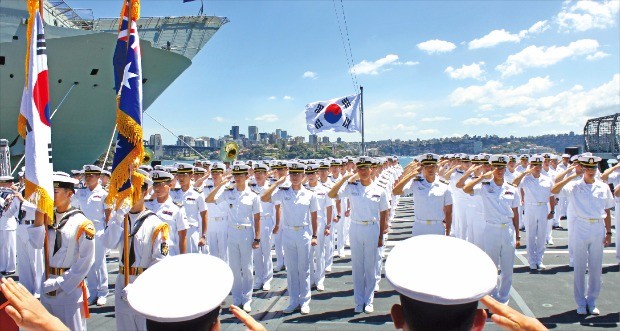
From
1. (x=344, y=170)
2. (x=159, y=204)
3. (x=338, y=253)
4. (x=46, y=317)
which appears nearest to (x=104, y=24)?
(x=344, y=170)

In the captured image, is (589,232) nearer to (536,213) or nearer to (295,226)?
(536,213)

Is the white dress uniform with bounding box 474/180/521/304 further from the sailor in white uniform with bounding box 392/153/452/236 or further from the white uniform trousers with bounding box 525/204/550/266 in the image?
the white uniform trousers with bounding box 525/204/550/266

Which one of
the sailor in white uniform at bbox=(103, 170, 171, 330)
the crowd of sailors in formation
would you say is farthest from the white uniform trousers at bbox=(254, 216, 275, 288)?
the sailor in white uniform at bbox=(103, 170, 171, 330)

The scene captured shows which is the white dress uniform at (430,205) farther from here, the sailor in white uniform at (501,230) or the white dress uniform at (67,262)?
the white dress uniform at (67,262)

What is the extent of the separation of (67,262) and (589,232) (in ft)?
20.7

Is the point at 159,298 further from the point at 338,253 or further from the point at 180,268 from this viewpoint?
the point at 338,253

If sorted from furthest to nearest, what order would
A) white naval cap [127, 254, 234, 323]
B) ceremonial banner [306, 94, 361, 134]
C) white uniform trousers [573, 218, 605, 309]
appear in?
ceremonial banner [306, 94, 361, 134], white uniform trousers [573, 218, 605, 309], white naval cap [127, 254, 234, 323]

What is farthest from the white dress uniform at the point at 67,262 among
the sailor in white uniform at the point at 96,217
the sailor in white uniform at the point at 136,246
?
the sailor in white uniform at the point at 96,217

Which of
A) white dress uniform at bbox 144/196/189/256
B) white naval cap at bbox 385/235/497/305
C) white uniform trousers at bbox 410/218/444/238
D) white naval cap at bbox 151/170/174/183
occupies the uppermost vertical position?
white naval cap at bbox 151/170/174/183

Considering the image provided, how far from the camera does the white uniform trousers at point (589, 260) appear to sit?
563 cm

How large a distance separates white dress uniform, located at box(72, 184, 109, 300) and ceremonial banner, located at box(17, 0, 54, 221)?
2.64 metres

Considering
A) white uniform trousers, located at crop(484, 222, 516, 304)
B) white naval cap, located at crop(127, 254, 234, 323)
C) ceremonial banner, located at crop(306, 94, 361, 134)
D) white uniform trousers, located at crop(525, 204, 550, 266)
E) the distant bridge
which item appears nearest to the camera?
white naval cap, located at crop(127, 254, 234, 323)

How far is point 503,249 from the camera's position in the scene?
5805 millimetres

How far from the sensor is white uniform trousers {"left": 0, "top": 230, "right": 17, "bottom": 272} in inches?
345
